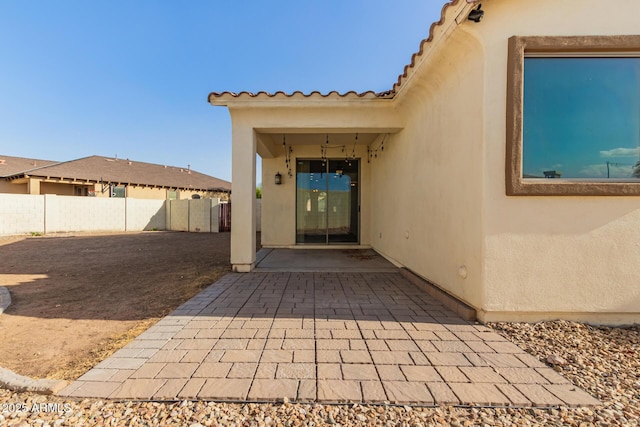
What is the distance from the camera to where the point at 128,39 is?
1016 cm

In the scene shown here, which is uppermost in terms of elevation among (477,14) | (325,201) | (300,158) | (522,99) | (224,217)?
(477,14)

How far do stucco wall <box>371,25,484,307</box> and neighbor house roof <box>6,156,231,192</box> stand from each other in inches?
894

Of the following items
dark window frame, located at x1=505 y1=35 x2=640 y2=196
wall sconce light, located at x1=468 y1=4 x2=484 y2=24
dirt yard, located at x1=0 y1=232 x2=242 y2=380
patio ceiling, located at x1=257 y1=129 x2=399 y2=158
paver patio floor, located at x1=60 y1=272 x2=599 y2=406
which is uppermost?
wall sconce light, located at x1=468 y1=4 x2=484 y2=24

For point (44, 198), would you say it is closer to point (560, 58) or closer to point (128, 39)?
point (128, 39)

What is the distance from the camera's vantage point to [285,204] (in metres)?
8.87

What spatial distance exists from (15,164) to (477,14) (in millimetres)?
32341

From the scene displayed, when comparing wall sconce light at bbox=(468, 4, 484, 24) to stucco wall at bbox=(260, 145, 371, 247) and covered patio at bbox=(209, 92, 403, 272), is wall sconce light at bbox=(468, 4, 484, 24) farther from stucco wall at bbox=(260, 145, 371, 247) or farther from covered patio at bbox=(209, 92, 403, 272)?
stucco wall at bbox=(260, 145, 371, 247)

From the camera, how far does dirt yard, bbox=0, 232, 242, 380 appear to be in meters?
2.53

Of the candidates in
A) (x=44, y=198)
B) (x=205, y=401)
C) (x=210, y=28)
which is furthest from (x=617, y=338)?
(x=44, y=198)

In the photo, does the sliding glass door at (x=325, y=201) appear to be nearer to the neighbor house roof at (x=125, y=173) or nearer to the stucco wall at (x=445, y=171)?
the stucco wall at (x=445, y=171)

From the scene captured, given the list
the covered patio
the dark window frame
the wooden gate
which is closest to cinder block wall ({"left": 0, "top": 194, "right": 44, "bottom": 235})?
the wooden gate

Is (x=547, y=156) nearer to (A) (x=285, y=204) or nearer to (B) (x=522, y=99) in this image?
(B) (x=522, y=99)

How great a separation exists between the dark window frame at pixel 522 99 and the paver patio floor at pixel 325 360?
5.62 ft

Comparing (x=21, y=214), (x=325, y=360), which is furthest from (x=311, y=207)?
(x=21, y=214)
